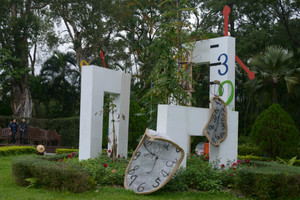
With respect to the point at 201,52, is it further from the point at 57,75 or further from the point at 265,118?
the point at 57,75

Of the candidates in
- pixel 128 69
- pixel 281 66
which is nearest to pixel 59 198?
pixel 281 66

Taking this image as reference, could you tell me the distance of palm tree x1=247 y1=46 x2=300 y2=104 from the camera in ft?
53.5

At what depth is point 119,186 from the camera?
6852mm

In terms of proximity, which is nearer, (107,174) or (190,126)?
(107,174)

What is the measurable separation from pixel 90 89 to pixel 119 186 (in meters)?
2.84

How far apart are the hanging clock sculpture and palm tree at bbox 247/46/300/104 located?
30.4 ft

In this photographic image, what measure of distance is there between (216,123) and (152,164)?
7.35 ft

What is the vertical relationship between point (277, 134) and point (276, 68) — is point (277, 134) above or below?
below

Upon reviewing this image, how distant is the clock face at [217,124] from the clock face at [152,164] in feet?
5.17

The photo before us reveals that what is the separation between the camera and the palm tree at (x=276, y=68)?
16.3 metres

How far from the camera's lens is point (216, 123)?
26.3 ft

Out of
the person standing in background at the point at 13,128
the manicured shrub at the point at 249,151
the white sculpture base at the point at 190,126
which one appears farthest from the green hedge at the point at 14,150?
the manicured shrub at the point at 249,151

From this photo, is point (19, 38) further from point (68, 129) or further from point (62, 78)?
point (68, 129)

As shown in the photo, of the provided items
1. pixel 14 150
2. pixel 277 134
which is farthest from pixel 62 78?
pixel 277 134
